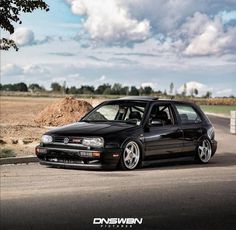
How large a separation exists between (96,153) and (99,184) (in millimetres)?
1494

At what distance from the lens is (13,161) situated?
1359 centimetres

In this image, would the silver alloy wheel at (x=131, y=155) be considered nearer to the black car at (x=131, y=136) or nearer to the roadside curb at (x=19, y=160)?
the black car at (x=131, y=136)

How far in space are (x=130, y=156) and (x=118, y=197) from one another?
3201 millimetres

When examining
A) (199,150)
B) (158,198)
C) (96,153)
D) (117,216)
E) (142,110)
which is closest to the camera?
(117,216)

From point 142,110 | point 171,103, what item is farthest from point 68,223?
point 171,103

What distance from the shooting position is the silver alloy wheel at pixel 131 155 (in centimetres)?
1242

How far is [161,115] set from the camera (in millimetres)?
13664

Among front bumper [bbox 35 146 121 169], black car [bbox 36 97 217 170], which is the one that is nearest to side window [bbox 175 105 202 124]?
black car [bbox 36 97 217 170]

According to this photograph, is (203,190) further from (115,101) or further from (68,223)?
(115,101)

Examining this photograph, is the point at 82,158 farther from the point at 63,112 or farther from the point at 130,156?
the point at 63,112

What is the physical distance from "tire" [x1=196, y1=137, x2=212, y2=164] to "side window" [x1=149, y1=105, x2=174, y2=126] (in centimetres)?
113

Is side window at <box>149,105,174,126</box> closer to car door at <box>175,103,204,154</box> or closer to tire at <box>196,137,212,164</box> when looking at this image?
car door at <box>175,103,204,154</box>

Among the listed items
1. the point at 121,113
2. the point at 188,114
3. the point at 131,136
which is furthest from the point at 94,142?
the point at 188,114

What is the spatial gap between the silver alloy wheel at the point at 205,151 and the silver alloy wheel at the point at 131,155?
2.32 meters
